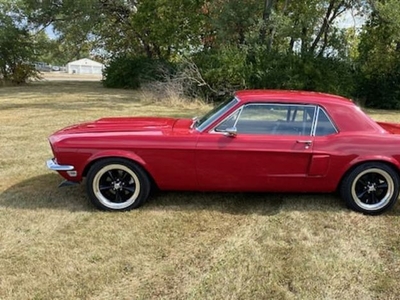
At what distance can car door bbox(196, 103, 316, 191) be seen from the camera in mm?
4020

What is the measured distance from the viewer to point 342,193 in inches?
166

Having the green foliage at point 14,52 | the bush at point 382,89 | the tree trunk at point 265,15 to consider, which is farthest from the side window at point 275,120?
the green foliage at point 14,52

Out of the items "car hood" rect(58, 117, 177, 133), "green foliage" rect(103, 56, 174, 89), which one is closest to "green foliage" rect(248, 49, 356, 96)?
"green foliage" rect(103, 56, 174, 89)

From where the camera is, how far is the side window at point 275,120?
13.5 feet

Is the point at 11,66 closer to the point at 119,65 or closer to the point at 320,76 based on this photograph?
the point at 119,65

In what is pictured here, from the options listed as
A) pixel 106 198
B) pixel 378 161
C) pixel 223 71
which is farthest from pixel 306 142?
pixel 223 71

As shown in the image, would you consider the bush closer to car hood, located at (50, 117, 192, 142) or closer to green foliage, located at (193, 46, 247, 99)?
green foliage, located at (193, 46, 247, 99)

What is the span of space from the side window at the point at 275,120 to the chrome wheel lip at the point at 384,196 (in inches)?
30.1

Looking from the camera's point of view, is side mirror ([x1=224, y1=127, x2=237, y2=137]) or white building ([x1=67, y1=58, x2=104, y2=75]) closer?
side mirror ([x1=224, y1=127, x2=237, y2=137])

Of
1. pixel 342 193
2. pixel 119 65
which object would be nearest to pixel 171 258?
pixel 342 193

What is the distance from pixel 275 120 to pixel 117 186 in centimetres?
192

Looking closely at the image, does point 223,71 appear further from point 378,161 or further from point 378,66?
point 378,161

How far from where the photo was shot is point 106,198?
13.6ft

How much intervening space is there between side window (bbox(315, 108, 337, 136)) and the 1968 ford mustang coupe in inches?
0.4
